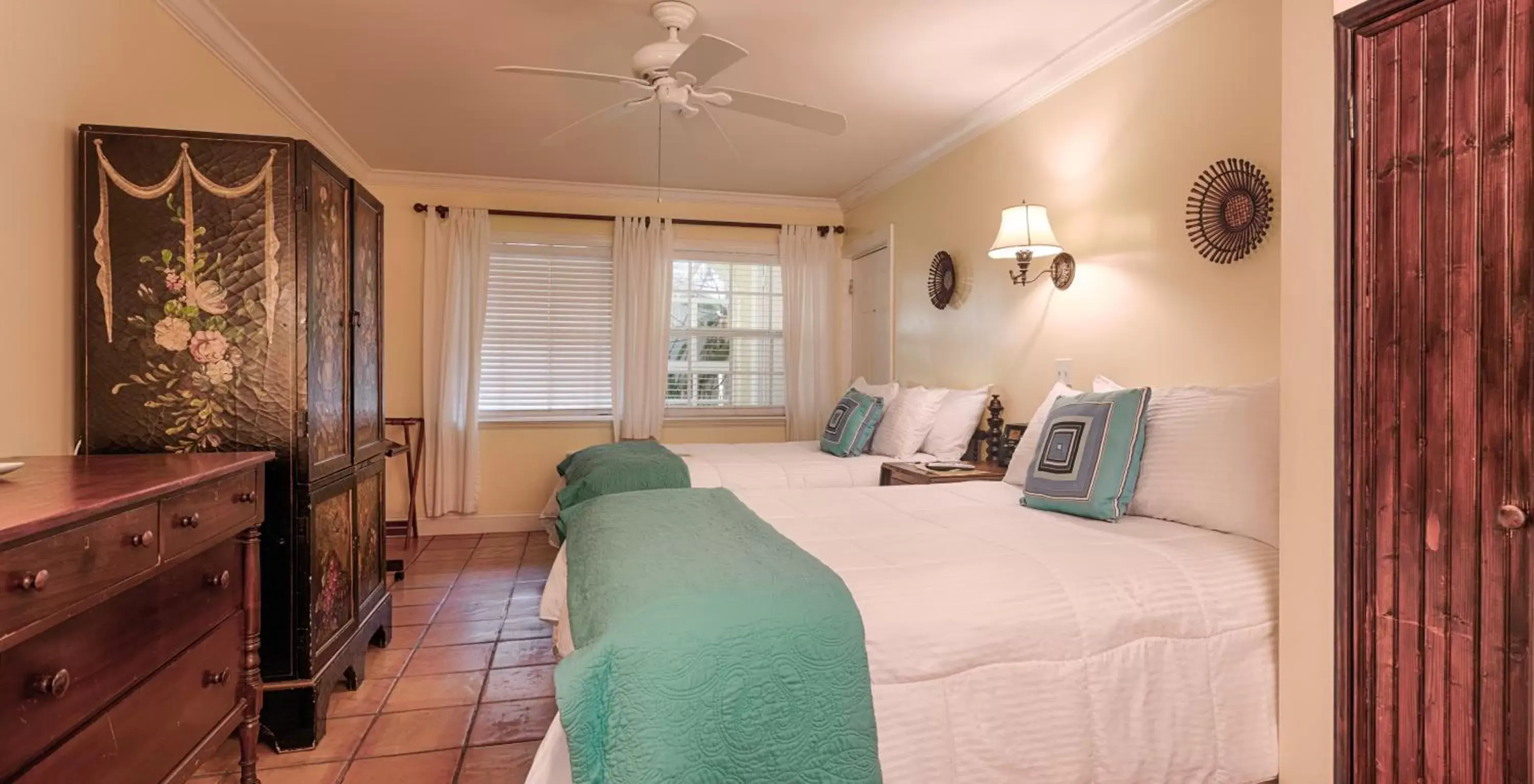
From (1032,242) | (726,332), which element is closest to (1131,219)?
(1032,242)

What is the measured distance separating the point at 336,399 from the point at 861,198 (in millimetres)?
3761

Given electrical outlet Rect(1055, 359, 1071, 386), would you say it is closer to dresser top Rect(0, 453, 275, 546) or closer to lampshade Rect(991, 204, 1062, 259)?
lampshade Rect(991, 204, 1062, 259)

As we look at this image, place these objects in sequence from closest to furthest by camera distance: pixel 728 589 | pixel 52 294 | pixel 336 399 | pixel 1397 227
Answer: pixel 1397 227 < pixel 728 589 < pixel 52 294 < pixel 336 399

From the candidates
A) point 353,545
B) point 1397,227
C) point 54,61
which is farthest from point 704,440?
point 1397,227

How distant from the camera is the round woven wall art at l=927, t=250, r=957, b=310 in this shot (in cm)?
393

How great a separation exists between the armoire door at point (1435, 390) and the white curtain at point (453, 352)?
15.1 ft

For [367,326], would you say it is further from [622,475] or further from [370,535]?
[622,475]

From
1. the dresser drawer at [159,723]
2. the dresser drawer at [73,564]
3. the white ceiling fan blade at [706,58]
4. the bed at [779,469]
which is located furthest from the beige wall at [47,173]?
the bed at [779,469]

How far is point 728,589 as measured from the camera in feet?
4.59

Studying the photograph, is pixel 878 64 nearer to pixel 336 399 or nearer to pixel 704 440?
pixel 336 399

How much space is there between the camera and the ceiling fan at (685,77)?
2.30m

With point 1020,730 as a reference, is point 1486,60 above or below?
above

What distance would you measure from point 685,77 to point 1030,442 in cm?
186

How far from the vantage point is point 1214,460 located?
2.00 meters
